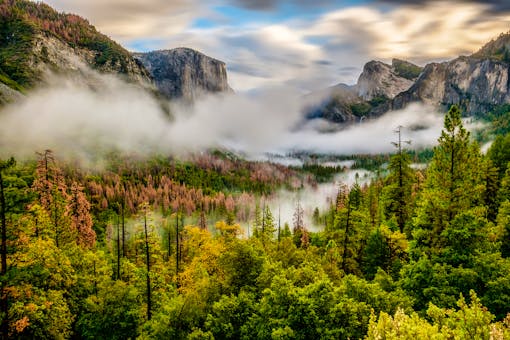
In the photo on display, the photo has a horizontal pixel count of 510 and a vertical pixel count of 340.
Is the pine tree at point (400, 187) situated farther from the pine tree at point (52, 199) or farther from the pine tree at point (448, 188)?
the pine tree at point (52, 199)

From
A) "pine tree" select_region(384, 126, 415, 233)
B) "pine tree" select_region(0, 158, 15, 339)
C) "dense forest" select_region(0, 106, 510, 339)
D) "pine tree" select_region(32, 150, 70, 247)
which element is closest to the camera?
"dense forest" select_region(0, 106, 510, 339)

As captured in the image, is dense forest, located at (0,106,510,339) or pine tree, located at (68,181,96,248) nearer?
dense forest, located at (0,106,510,339)

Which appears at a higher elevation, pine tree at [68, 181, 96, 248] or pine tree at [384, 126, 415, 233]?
pine tree at [384, 126, 415, 233]

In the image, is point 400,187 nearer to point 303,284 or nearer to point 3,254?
point 303,284

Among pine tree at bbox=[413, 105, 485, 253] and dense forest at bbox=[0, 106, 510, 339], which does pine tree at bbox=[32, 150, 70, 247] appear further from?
pine tree at bbox=[413, 105, 485, 253]

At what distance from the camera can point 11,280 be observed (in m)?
20.8

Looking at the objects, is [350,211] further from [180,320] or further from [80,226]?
[80,226]

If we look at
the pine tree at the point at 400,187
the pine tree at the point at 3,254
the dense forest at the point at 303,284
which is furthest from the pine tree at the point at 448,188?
the pine tree at the point at 3,254

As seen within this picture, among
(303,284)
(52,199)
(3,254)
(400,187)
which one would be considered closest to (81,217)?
(52,199)

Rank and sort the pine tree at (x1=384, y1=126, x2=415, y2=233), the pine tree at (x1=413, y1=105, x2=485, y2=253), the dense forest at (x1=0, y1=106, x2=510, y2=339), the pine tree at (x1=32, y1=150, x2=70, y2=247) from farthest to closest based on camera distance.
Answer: the pine tree at (x1=32, y1=150, x2=70, y2=247) → the pine tree at (x1=384, y1=126, x2=415, y2=233) → the pine tree at (x1=413, y1=105, x2=485, y2=253) → the dense forest at (x1=0, y1=106, x2=510, y2=339)

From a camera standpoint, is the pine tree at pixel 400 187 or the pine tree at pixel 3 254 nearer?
the pine tree at pixel 3 254

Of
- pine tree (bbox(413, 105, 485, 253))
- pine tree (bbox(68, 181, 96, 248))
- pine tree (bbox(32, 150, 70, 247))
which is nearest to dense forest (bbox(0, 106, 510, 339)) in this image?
pine tree (bbox(413, 105, 485, 253))

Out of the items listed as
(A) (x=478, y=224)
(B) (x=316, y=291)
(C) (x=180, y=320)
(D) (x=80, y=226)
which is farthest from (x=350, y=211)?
(D) (x=80, y=226)

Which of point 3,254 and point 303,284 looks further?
point 303,284
